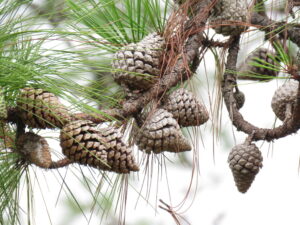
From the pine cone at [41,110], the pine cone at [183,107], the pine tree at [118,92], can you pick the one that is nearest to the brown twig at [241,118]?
the pine tree at [118,92]

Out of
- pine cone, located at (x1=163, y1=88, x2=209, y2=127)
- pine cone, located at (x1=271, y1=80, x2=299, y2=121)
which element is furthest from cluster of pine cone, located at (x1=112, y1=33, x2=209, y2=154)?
pine cone, located at (x1=271, y1=80, x2=299, y2=121)

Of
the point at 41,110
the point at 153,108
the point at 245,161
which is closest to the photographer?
the point at 41,110

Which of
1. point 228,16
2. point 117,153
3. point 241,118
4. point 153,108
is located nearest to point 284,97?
point 241,118

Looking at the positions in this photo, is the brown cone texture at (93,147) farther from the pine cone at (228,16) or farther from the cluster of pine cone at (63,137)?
the pine cone at (228,16)

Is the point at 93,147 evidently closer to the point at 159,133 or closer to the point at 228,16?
the point at 159,133

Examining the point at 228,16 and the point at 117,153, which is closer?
the point at 117,153

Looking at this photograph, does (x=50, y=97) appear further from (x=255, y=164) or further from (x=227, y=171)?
(x=227, y=171)

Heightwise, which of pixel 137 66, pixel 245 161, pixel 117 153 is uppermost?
pixel 137 66
